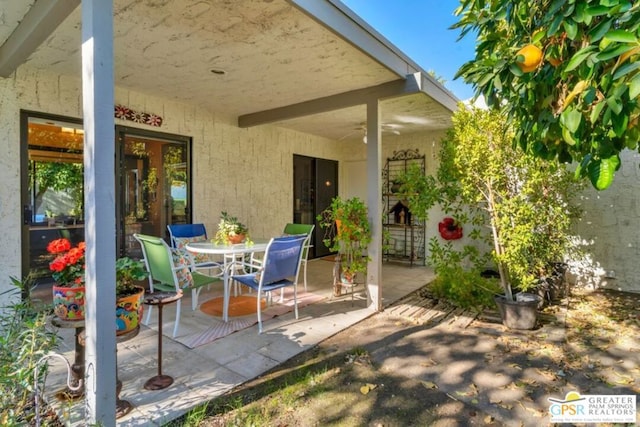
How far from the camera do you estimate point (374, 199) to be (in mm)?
3748

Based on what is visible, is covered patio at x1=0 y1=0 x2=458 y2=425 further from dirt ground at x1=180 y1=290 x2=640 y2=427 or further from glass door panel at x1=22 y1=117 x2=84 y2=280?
dirt ground at x1=180 y1=290 x2=640 y2=427

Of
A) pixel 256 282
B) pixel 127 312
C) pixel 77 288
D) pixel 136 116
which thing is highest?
pixel 136 116

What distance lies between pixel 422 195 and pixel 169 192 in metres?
3.38

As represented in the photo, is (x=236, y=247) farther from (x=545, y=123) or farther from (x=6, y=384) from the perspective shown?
(x=545, y=123)

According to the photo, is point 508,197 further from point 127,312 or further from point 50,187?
point 50,187

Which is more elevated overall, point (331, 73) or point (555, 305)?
point (331, 73)

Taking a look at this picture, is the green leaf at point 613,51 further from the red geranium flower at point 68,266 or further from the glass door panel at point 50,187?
the glass door panel at point 50,187

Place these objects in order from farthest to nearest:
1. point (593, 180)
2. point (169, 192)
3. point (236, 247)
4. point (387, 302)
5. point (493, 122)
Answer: point (169, 192) < point (387, 302) < point (236, 247) < point (493, 122) < point (593, 180)

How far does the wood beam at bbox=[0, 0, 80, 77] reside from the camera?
2037 millimetres

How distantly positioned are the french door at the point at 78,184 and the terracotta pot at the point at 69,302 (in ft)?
6.70

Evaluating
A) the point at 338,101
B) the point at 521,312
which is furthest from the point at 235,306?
the point at 521,312

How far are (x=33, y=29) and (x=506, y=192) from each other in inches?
163

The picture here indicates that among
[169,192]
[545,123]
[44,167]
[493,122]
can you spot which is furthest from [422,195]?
[44,167]

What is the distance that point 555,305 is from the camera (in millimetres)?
3928
